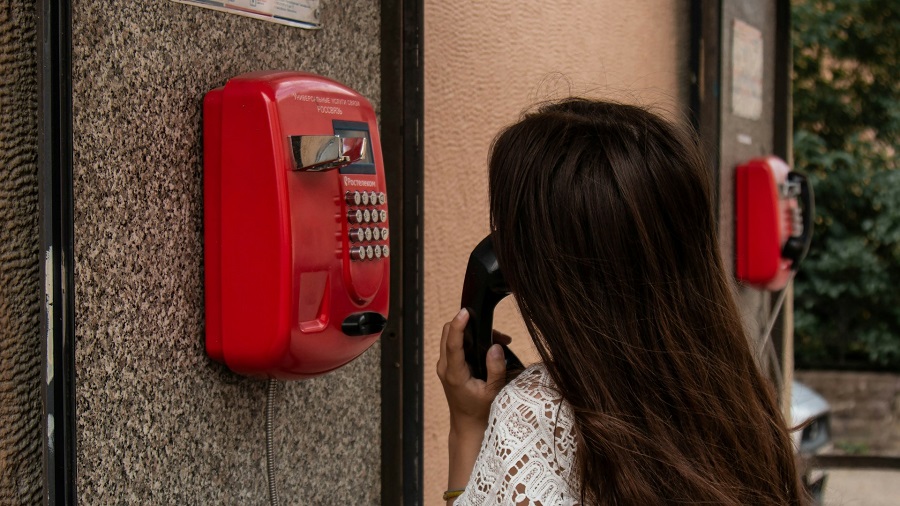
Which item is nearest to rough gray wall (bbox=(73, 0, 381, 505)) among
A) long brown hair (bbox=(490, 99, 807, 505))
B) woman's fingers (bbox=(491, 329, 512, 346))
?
woman's fingers (bbox=(491, 329, 512, 346))

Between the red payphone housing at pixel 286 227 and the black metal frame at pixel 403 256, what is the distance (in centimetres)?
35

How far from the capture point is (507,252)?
1185 mm

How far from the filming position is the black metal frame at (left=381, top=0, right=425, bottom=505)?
182 centimetres

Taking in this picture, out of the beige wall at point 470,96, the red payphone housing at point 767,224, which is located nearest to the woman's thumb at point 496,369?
the beige wall at point 470,96

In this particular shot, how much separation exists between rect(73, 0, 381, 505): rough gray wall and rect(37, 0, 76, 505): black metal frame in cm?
3

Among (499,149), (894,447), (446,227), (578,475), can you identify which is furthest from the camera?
(894,447)

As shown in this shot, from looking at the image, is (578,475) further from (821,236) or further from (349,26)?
(821,236)

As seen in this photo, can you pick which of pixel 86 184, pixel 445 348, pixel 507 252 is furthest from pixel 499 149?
pixel 86 184

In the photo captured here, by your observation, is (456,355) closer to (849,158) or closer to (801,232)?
(801,232)

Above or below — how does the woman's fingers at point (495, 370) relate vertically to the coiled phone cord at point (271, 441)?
above

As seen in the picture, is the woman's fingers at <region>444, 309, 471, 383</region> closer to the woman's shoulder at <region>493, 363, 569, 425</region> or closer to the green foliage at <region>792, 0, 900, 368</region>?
the woman's shoulder at <region>493, 363, 569, 425</region>

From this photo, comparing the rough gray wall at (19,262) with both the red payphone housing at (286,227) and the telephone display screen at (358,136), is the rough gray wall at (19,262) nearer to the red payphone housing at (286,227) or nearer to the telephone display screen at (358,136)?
the red payphone housing at (286,227)

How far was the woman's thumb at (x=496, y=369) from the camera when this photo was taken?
1.24m

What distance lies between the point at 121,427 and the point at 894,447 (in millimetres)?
5538
